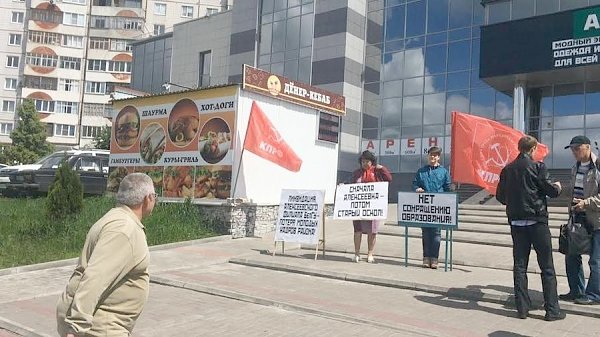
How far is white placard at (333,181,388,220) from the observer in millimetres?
10062

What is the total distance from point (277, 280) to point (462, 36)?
2792cm

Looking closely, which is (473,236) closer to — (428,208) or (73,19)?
(428,208)

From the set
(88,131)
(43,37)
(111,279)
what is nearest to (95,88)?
(88,131)

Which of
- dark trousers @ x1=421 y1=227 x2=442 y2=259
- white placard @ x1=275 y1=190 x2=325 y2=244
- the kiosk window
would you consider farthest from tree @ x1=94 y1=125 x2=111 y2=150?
dark trousers @ x1=421 y1=227 x2=442 y2=259

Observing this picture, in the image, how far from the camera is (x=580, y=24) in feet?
72.9

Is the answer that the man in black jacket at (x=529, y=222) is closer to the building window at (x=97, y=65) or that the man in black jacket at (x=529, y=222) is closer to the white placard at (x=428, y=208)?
the white placard at (x=428, y=208)

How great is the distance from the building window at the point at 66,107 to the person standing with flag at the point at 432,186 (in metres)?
68.1

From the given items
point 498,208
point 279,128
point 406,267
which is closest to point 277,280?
point 406,267

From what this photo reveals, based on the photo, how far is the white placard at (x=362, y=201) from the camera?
10.1 metres

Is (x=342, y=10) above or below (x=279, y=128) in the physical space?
above

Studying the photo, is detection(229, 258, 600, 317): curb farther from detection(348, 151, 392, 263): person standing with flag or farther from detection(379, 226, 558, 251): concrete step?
Answer: detection(379, 226, 558, 251): concrete step

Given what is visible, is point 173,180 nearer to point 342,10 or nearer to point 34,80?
point 342,10

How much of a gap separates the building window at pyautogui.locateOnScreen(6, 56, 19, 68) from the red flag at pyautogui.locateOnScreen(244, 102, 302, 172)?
68.0 metres

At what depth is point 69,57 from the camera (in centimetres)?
7150
